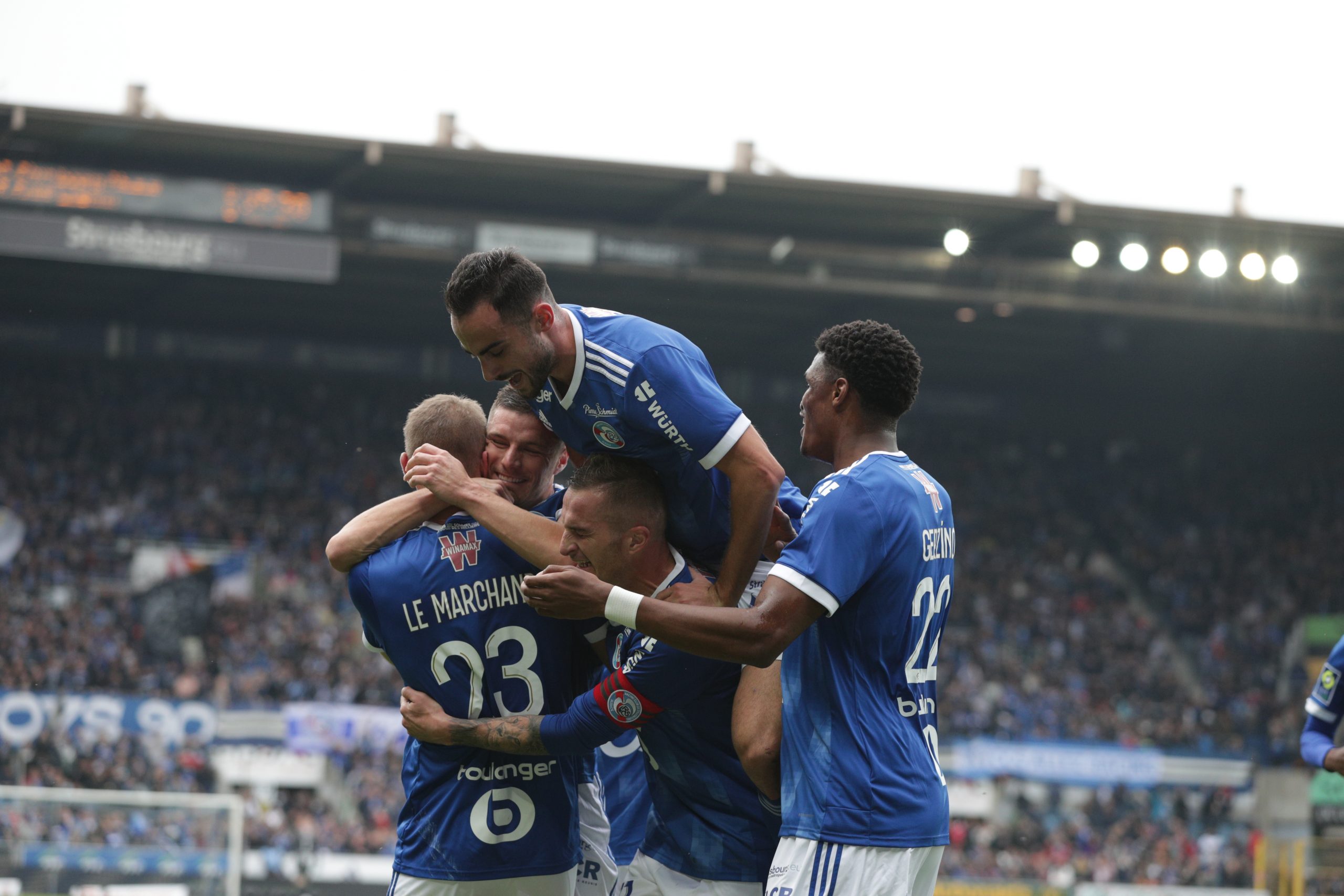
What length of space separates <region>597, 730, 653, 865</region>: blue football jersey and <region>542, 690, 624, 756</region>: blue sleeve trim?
111 centimetres

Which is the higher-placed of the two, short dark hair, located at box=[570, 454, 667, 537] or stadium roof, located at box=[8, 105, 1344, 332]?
stadium roof, located at box=[8, 105, 1344, 332]

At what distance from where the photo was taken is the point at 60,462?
25.8 meters

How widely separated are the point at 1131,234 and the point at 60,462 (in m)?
20.7

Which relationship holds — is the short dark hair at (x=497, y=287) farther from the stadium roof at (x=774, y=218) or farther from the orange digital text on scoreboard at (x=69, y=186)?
the orange digital text on scoreboard at (x=69, y=186)

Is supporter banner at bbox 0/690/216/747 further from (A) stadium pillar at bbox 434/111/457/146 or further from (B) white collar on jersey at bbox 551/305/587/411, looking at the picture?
(B) white collar on jersey at bbox 551/305/587/411

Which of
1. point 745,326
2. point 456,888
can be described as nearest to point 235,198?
point 745,326

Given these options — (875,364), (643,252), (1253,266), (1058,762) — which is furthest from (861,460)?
(1253,266)

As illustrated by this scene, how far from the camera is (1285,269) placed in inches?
883

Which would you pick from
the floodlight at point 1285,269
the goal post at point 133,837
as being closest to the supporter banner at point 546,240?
the goal post at point 133,837

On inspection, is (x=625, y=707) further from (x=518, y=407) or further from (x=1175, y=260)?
(x=1175, y=260)

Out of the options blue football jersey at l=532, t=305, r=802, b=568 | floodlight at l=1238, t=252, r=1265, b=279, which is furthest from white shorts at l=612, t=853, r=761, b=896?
floodlight at l=1238, t=252, r=1265, b=279

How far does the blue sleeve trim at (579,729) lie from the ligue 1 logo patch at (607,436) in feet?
2.35

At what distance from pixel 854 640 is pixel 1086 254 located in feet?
68.3

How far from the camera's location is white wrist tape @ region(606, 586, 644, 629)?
341 cm
